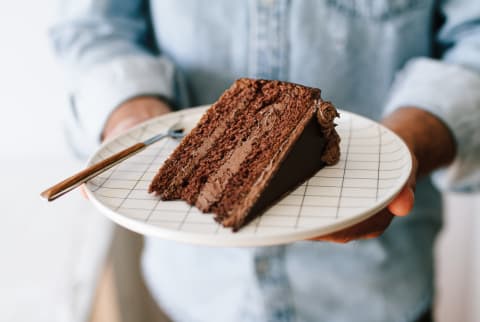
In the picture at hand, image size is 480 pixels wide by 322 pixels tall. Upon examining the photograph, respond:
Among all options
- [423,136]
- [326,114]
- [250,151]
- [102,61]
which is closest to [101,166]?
[250,151]

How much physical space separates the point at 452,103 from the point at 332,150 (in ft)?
1.05

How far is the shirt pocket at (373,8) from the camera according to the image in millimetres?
1033

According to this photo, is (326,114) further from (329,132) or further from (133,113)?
(133,113)

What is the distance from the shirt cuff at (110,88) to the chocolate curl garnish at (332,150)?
0.39 metres

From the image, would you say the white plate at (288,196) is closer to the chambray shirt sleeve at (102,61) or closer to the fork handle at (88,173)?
the fork handle at (88,173)

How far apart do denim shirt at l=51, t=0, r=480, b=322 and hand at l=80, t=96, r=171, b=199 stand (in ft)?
0.05

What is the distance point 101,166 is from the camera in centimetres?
74

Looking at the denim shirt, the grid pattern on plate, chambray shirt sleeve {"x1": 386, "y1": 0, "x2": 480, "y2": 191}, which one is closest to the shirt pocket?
the denim shirt

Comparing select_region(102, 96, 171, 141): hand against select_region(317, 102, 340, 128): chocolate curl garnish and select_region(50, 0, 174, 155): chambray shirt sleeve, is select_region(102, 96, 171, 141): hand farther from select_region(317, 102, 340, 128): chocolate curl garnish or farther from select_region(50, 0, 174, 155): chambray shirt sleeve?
select_region(317, 102, 340, 128): chocolate curl garnish

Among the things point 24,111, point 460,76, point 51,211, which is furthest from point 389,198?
point 24,111

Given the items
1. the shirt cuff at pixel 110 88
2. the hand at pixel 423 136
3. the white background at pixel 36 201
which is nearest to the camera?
the hand at pixel 423 136

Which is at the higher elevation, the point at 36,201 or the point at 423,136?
the point at 423,136

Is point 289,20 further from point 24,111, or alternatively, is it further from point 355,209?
point 24,111

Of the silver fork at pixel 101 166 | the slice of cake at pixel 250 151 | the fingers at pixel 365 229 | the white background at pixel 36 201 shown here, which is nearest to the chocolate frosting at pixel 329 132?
the slice of cake at pixel 250 151
